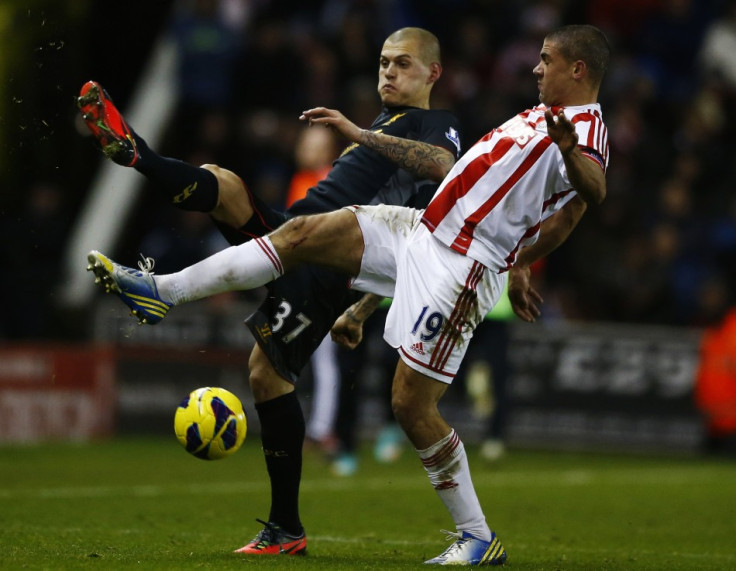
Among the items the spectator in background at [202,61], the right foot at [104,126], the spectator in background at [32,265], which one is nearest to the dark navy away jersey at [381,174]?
the right foot at [104,126]

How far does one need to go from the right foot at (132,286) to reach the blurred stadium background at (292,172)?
237 inches

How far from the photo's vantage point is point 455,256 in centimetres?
620

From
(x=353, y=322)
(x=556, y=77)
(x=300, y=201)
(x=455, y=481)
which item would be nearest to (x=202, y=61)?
(x=300, y=201)

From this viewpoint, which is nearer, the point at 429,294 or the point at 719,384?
the point at 429,294

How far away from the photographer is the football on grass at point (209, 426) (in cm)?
641

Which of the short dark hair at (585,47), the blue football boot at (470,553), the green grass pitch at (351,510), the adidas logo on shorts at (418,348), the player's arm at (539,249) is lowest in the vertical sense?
the green grass pitch at (351,510)

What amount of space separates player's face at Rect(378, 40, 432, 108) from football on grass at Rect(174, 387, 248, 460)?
1.89 m

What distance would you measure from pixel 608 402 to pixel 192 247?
4673mm

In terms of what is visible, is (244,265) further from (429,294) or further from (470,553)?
(470,553)

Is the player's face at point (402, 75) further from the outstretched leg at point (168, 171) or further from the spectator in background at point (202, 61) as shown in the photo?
the spectator in background at point (202, 61)

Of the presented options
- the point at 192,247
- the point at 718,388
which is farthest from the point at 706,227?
the point at 192,247

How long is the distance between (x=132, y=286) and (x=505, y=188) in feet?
5.70

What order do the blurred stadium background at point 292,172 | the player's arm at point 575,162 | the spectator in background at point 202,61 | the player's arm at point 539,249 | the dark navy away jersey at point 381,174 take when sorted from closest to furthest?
the player's arm at point 575,162, the player's arm at point 539,249, the dark navy away jersey at point 381,174, the blurred stadium background at point 292,172, the spectator in background at point 202,61

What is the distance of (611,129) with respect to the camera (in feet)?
54.2
